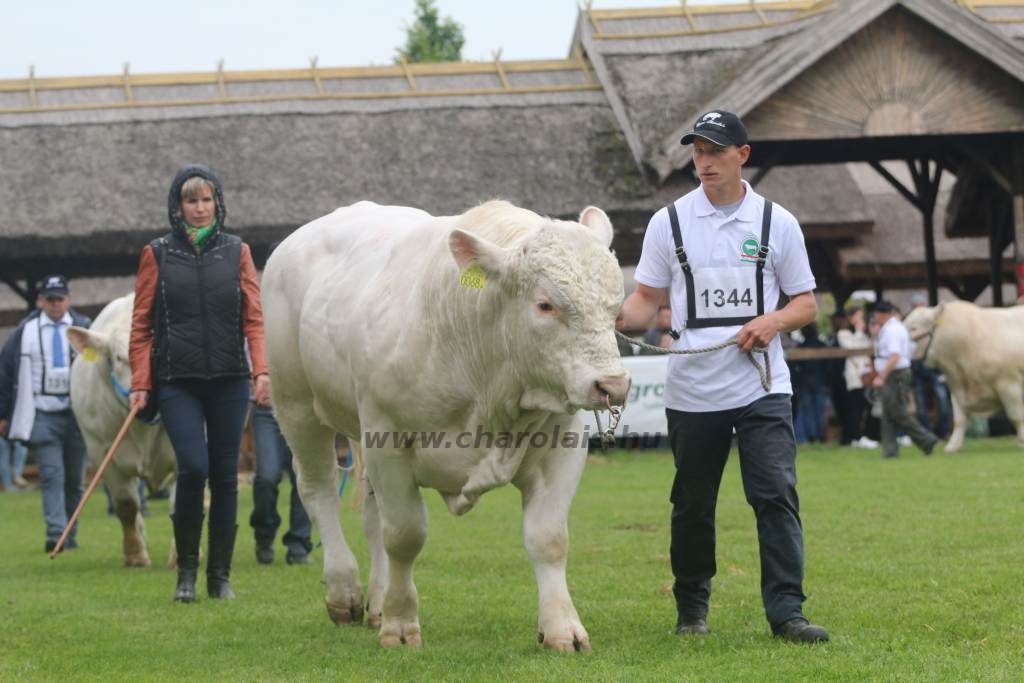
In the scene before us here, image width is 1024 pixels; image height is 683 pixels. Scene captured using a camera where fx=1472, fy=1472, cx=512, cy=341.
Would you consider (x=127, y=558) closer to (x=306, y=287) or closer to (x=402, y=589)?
(x=306, y=287)

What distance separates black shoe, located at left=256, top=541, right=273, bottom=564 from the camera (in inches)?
449

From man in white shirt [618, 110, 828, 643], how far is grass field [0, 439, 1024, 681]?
43 centimetres

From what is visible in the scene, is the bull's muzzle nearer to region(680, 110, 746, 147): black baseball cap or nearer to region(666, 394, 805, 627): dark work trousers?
region(666, 394, 805, 627): dark work trousers

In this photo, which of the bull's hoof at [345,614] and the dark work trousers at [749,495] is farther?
the bull's hoof at [345,614]

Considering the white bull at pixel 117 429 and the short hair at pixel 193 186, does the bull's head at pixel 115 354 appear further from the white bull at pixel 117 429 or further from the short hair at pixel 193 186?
the short hair at pixel 193 186

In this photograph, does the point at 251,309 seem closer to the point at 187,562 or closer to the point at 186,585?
the point at 187,562

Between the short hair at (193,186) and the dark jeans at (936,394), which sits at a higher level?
the short hair at (193,186)

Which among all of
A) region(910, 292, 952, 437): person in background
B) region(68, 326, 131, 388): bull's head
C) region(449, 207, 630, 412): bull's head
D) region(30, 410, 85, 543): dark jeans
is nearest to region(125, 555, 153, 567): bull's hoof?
region(68, 326, 131, 388): bull's head

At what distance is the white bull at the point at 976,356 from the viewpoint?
20562mm

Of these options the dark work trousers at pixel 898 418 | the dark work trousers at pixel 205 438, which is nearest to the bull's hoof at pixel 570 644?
the dark work trousers at pixel 205 438

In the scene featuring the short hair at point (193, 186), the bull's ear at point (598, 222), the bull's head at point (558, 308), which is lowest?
the bull's head at point (558, 308)

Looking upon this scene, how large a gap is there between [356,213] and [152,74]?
19771 millimetres

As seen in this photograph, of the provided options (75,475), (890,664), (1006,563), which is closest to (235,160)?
(75,475)

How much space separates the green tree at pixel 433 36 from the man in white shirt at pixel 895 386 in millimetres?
42980
